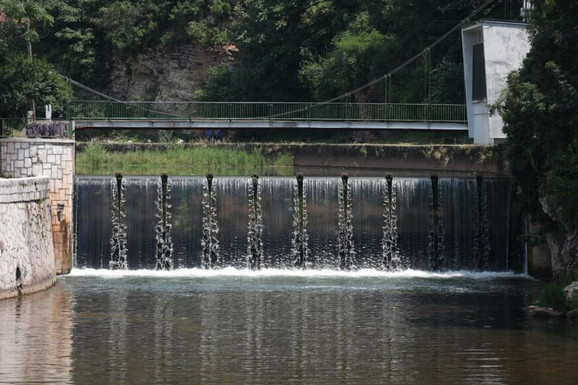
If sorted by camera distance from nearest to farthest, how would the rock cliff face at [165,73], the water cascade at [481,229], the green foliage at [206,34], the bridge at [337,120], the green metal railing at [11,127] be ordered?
the water cascade at [481,229] < the green metal railing at [11,127] < the bridge at [337,120] < the green foliage at [206,34] < the rock cliff face at [165,73]

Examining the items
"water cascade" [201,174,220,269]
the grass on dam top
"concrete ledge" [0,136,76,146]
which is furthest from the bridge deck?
"concrete ledge" [0,136,76,146]

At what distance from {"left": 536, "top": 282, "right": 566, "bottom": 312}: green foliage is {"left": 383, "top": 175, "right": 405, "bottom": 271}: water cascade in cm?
912

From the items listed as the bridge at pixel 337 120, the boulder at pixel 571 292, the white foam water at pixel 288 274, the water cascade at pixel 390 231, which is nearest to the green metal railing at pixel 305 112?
the bridge at pixel 337 120

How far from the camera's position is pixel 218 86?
8850 cm

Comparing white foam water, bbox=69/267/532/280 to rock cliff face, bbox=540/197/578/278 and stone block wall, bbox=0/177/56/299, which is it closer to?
stone block wall, bbox=0/177/56/299

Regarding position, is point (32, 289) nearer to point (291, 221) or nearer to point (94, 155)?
point (291, 221)

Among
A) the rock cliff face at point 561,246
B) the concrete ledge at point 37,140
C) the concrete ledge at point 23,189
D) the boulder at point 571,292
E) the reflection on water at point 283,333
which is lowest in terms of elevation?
the reflection on water at point 283,333

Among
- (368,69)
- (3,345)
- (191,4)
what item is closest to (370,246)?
(3,345)

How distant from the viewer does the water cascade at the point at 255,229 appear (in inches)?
1737

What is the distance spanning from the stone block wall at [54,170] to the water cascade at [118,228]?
1.40 meters

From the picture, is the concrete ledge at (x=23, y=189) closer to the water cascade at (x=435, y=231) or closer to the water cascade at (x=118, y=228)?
the water cascade at (x=118, y=228)

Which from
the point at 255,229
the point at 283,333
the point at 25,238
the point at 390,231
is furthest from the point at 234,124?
the point at 283,333

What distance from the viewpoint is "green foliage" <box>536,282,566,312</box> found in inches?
1355

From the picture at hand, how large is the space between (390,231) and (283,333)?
13.5 meters
